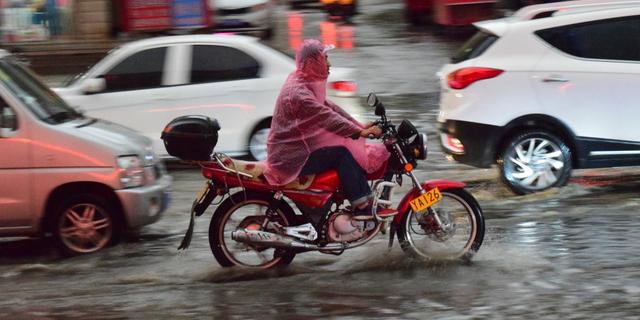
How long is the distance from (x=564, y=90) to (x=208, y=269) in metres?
4.00

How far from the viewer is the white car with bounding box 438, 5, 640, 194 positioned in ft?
33.0

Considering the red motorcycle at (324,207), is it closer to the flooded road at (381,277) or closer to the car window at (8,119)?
the flooded road at (381,277)

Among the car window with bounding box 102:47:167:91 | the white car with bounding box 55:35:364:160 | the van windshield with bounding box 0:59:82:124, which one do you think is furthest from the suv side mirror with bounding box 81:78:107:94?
the van windshield with bounding box 0:59:82:124

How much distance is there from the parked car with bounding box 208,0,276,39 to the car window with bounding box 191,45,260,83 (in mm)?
8395

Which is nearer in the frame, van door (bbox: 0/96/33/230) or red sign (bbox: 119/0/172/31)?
van door (bbox: 0/96/33/230)

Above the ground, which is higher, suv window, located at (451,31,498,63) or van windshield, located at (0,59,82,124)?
suv window, located at (451,31,498,63)

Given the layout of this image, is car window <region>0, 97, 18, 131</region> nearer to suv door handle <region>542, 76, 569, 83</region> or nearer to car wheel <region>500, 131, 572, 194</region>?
car wheel <region>500, 131, 572, 194</region>

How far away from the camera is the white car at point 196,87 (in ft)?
41.7

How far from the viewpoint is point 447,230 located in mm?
7738

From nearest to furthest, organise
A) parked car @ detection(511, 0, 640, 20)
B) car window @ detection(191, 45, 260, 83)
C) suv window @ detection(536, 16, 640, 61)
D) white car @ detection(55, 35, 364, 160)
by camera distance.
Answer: suv window @ detection(536, 16, 640, 61)
parked car @ detection(511, 0, 640, 20)
white car @ detection(55, 35, 364, 160)
car window @ detection(191, 45, 260, 83)

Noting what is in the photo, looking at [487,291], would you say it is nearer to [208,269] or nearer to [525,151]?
[208,269]

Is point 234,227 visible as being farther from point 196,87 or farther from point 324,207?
point 196,87

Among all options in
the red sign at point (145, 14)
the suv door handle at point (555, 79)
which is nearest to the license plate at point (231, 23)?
the red sign at point (145, 14)

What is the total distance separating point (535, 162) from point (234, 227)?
12.3 ft
